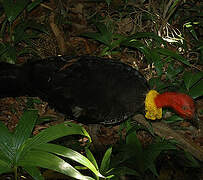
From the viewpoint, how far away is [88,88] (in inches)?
100

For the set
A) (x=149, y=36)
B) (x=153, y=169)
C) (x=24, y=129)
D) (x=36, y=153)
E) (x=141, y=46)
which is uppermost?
(x=149, y=36)

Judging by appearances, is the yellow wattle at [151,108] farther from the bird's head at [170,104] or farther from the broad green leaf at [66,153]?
the broad green leaf at [66,153]

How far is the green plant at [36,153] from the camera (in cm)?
159

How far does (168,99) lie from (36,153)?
1.37m

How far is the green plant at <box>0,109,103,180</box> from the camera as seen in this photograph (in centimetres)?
159

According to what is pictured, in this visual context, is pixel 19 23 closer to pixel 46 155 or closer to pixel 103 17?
pixel 103 17

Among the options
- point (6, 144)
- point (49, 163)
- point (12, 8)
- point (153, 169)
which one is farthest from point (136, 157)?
point (12, 8)

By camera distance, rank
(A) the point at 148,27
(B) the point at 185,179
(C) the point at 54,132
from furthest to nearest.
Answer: (A) the point at 148,27
(B) the point at 185,179
(C) the point at 54,132

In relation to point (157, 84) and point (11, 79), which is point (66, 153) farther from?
point (157, 84)

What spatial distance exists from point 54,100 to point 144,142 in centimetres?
104

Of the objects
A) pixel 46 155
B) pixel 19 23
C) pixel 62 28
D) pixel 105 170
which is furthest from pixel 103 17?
pixel 46 155

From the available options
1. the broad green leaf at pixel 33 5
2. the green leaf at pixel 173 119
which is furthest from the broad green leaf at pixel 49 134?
the broad green leaf at pixel 33 5

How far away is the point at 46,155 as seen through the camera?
1.64m

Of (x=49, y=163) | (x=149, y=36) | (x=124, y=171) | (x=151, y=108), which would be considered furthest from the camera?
(x=149, y=36)
